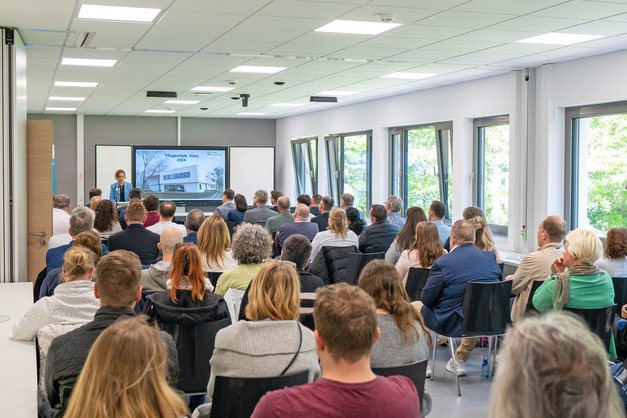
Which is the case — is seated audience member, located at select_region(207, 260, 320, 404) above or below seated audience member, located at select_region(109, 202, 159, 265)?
below

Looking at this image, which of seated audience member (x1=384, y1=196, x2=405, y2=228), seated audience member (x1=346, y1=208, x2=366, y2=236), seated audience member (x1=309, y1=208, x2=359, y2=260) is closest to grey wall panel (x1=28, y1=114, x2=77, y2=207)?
seated audience member (x1=346, y1=208, x2=366, y2=236)

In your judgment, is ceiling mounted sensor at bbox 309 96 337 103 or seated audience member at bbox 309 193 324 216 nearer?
seated audience member at bbox 309 193 324 216

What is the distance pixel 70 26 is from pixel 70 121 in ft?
37.1

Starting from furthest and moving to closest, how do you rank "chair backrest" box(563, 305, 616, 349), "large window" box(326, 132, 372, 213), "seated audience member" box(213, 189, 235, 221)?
"large window" box(326, 132, 372, 213), "seated audience member" box(213, 189, 235, 221), "chair backrest" box(563, 305, 616, 349)

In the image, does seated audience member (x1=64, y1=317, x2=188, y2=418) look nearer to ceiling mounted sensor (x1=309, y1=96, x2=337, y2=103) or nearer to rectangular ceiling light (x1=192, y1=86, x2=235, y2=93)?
rectangular ceiling light (x1=192, y1=86, x2=235, y2=93)

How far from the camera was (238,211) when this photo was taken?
34.9ft

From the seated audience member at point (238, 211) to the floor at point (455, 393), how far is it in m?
4.79

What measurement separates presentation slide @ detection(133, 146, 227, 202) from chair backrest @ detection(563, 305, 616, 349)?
517 inches

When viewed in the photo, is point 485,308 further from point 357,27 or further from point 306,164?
point 306,164

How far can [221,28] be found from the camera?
6.84 m

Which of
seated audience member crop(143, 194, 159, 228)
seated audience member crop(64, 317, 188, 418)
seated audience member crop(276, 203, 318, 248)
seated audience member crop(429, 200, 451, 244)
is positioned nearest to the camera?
seated audience member crop(64, 317, 188, 418)

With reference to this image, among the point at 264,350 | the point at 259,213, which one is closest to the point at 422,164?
the point at 259,213

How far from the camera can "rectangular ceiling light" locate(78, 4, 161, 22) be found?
601cm

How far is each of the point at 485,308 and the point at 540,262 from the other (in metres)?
0.50
